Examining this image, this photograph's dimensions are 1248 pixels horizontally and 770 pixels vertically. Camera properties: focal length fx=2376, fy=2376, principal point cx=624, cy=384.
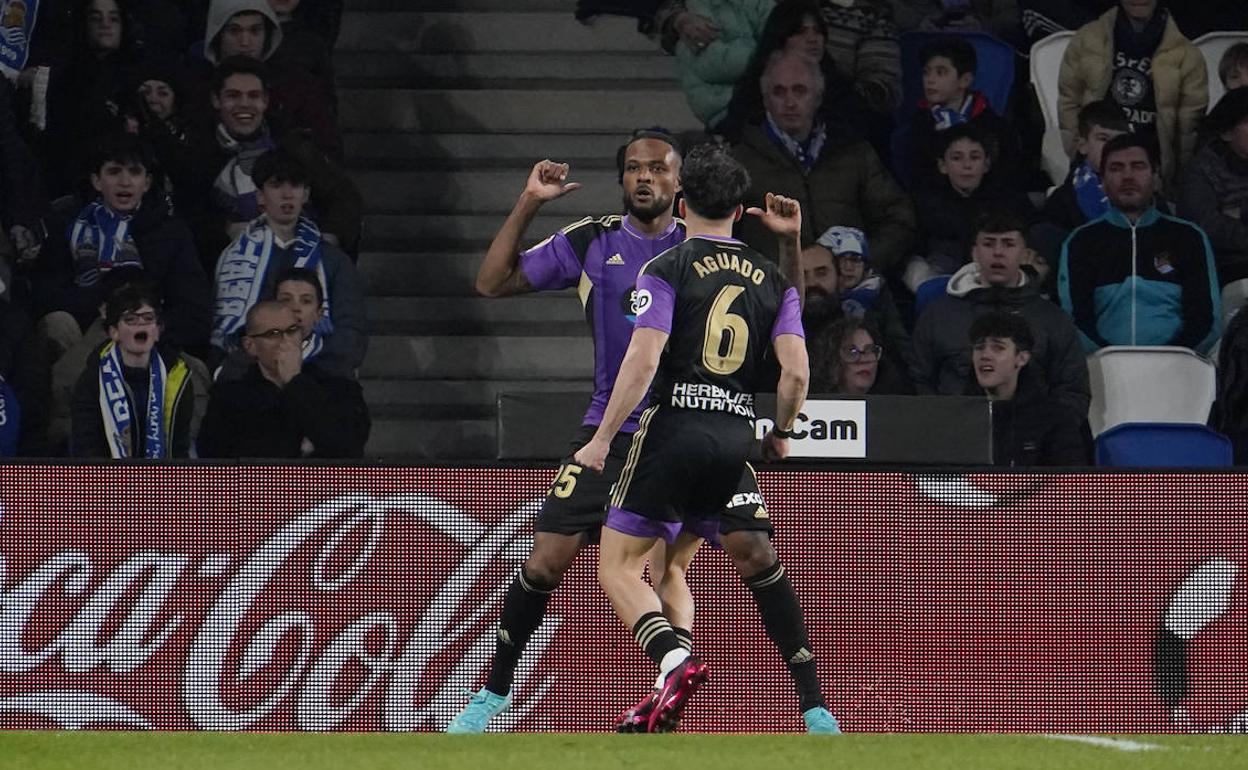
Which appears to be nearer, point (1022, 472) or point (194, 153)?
point (1022, 472)

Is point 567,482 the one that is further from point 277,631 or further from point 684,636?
point 277,631

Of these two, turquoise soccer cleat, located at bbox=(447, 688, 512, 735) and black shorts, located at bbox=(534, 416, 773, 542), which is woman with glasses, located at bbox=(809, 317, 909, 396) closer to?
black shorts, located at bbox=(534, 416, 773, 542)

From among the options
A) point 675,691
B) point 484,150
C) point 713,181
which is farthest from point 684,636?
point 484,150

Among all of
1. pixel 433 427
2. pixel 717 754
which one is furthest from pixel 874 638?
pixel 433 427

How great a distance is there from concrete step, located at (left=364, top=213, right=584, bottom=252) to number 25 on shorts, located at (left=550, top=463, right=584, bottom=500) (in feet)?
17.3

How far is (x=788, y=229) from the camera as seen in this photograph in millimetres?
7344

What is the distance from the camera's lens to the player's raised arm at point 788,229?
7.34 m

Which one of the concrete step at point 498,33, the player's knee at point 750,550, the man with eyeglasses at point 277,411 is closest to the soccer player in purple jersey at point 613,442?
the player's knee at point 750,550

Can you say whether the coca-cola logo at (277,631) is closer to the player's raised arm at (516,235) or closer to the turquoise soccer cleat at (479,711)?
the turquoise soccer cleat at (479,711)

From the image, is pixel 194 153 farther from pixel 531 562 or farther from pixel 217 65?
pixel 531 562

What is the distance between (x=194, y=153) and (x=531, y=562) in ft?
17.1

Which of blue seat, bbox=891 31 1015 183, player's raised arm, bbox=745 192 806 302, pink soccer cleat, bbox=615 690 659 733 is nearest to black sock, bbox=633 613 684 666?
pink soccer cleat, bbox=615 690 659 733

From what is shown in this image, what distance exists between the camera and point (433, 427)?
39.3 ft

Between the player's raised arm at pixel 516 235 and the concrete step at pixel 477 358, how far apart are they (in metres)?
4.51
